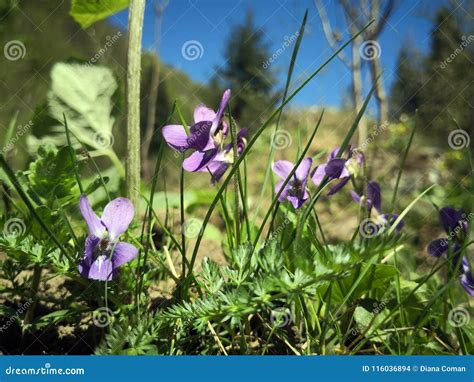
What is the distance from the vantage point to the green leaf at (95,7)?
129 cm

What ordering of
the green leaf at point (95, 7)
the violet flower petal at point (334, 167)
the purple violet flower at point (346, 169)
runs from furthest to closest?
the green leaf at point (95, 7)
the purple violet flower at point (346, 169)
the violet flower petal at point (334, 167)

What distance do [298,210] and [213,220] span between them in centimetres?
172

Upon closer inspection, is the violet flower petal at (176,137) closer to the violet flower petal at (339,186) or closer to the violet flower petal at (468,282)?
the violet flower petal at (339,186)

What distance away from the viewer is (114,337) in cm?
72

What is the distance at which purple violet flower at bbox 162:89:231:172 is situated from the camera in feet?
2.84

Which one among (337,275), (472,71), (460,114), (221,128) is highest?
(472,71)

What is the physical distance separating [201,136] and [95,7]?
0.66 m

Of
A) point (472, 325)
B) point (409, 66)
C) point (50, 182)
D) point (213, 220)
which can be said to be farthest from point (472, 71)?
point (50, 182)

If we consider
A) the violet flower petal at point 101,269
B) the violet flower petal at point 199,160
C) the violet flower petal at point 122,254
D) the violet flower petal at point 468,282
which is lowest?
the violet flower petal at point 101,269

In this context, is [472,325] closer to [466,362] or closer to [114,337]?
[466,362]

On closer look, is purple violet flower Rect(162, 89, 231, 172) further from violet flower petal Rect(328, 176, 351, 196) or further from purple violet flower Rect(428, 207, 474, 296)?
purple violet flower Rect(428, 207, 474, 296)

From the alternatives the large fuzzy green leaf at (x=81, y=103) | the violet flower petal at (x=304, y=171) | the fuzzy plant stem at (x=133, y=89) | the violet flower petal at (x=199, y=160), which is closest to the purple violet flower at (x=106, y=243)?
the violet flower petal at (x=199, y=160)

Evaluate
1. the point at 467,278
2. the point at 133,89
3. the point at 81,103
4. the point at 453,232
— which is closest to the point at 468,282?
the point at 467,278

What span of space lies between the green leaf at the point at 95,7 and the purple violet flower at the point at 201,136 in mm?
545
